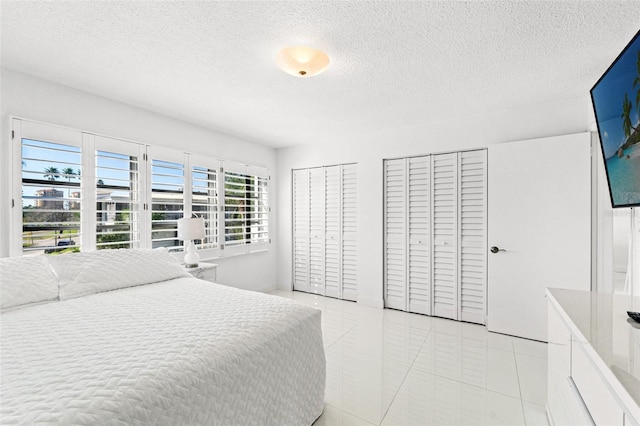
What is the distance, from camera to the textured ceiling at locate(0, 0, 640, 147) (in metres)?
1.63

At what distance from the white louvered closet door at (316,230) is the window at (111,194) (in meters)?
1.12

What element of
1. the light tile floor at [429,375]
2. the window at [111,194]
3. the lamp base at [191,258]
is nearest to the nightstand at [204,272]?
the lamp base at [191,258]

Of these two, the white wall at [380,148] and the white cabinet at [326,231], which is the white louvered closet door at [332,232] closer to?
the white cabinet at [326,231]

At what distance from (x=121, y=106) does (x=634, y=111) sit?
3871mm

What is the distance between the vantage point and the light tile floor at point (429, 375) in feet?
6.13

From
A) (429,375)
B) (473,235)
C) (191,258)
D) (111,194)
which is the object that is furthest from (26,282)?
(473,235)

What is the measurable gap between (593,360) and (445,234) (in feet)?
8.65

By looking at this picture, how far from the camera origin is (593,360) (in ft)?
3.31

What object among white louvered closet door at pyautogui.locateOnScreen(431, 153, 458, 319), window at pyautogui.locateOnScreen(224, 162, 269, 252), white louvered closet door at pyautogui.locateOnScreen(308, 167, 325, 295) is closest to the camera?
white louvered closet door at pyautogui.locateOnScreen(431, 153, 458, 319)

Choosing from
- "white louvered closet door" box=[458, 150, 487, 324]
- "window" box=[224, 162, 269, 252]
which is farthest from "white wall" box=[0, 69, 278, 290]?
"white louvered closet door" box=[458, 150, 487, 324]

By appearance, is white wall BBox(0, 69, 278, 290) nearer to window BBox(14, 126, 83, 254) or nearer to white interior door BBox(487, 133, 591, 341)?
window BBox(14, 126, 83, 254)

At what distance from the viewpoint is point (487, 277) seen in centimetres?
321

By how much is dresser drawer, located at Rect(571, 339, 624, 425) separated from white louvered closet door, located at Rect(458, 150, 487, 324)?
2.17 metres

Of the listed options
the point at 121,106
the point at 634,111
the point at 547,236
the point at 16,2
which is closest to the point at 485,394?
the point at 547,236
